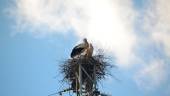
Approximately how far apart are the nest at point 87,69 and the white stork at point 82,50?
22 cm

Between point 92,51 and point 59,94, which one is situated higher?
point 92,51

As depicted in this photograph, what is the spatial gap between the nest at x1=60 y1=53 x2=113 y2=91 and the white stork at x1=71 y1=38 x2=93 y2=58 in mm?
215

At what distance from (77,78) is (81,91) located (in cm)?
75

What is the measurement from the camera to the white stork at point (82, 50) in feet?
59.2

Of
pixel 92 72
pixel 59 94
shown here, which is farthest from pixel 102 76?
pixel 59 94

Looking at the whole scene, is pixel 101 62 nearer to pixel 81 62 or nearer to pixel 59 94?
pixel 81 62

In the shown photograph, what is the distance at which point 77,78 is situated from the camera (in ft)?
58.4

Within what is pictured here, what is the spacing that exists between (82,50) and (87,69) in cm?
77

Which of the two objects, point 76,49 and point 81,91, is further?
point 76,49

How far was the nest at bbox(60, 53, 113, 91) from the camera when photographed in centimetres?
1781

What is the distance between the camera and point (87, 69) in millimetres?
17922

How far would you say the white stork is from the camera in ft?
59.2

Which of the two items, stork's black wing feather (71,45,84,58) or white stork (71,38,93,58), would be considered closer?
white stork (71,38,93,58)

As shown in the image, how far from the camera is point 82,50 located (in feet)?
59.7
